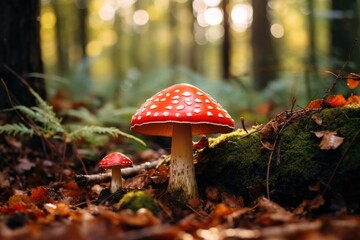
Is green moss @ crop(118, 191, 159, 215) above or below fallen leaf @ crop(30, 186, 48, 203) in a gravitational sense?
above

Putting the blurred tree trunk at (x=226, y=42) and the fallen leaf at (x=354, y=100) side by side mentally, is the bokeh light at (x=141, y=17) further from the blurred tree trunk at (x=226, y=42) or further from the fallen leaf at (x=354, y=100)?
the fallen leaf at (x=354, y=100)

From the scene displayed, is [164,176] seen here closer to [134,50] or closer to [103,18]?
[103,18]

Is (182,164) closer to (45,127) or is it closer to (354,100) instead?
(354,100)

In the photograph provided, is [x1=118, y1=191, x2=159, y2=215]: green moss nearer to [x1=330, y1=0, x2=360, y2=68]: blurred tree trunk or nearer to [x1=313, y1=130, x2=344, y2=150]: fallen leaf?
[x1=313, y1=130, x2=344, y2=150]: fallen leaf

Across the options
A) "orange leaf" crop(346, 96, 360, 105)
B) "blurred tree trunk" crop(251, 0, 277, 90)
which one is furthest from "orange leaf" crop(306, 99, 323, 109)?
"blurred tree trunk" crop(251, 0, 277, 90)

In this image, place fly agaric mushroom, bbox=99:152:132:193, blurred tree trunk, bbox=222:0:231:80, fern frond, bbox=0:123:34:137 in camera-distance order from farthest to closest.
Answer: blurred tree trunk, bbox=222:0:231:80 < fern frond, bbox=0:123:34:137 < fly agaric mushroom, bbox=99:152:132:193

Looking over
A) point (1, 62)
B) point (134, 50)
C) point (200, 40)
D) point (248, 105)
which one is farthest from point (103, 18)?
point (1, 62)

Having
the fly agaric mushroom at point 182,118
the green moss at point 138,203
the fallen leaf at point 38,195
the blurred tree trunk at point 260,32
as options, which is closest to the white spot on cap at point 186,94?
the fly agaric mushroom at point 182,118
